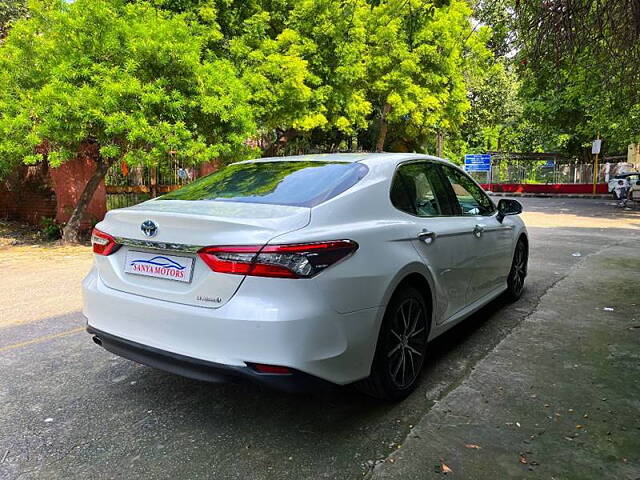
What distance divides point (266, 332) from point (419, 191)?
1.86m

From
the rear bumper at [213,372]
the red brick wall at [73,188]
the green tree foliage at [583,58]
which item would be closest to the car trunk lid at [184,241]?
the rear bumper at [213,372]

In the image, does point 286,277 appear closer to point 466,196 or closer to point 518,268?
point 466,196

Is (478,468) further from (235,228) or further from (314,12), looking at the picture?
(314,12)

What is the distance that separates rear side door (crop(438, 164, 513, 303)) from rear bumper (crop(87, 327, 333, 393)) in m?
2.17

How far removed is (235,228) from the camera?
2.69 m

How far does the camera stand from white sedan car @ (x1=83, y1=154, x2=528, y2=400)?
2607mm

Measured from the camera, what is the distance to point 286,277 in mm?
2592

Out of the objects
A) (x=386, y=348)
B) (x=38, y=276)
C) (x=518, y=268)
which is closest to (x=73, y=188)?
(x=38, y=276)

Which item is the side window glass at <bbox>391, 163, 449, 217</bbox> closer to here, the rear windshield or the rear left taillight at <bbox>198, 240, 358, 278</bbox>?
the rear windshield

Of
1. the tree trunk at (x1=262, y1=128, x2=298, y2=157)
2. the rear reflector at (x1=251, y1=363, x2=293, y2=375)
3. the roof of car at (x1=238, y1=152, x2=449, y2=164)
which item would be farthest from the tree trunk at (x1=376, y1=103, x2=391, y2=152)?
the rear reflector at (x1=251, y1=363, x2=293, y2=375)

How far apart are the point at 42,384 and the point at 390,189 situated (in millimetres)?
2778

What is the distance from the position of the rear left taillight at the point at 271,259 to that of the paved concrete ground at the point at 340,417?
0.98m

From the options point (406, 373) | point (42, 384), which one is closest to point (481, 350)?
point (406, 373)

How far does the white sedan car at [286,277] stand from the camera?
2607 millimetres
